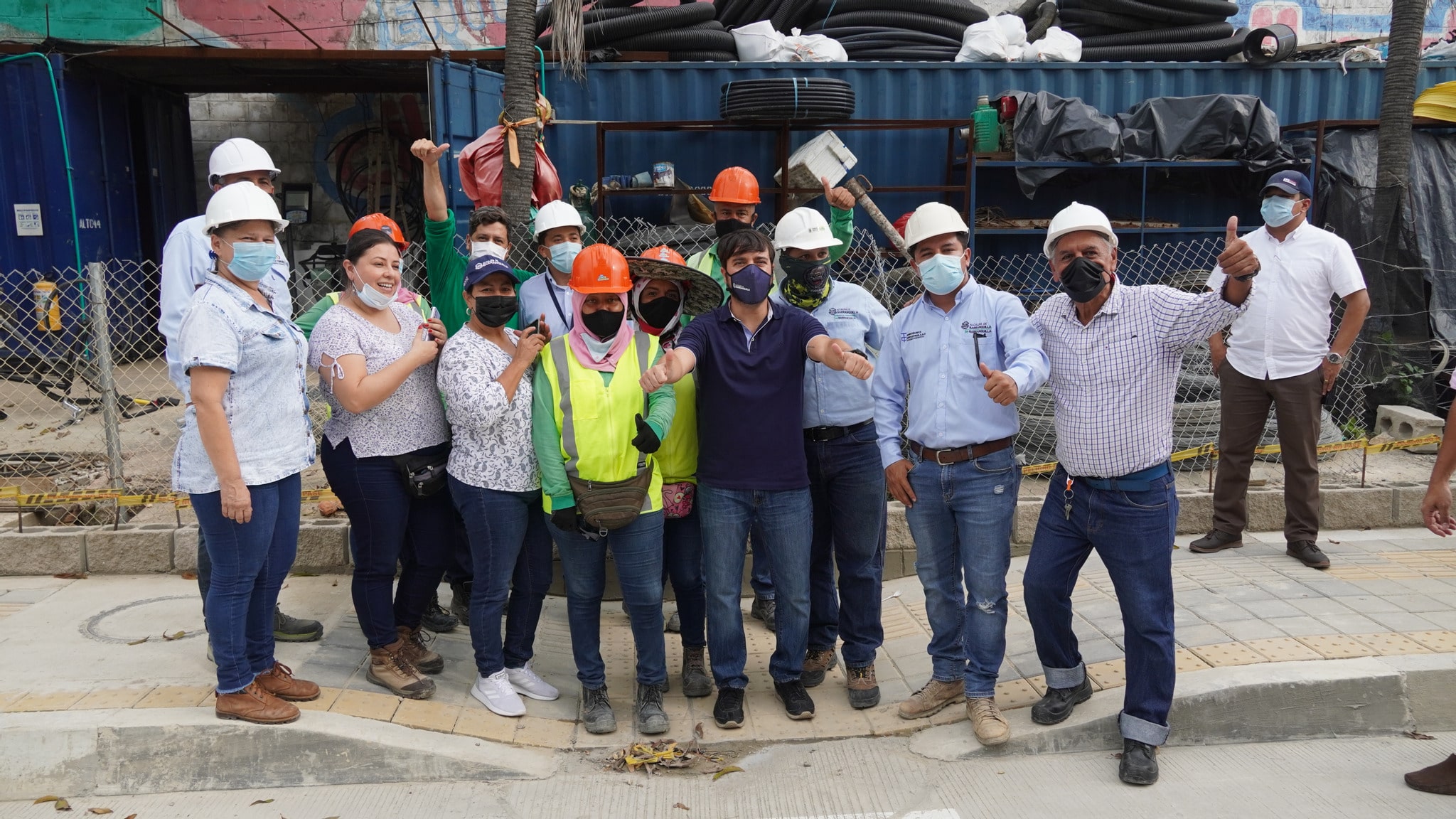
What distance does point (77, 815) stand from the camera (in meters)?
3.64

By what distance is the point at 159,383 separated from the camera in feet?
31.6

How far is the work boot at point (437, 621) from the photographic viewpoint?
5.13 metres

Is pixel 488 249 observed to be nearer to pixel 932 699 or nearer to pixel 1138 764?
pixel 932 699

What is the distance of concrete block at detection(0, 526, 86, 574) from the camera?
18.8 ft

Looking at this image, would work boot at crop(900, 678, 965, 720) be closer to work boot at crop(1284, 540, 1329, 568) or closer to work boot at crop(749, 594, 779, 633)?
work boot at crop(749, 594, 779, 633)

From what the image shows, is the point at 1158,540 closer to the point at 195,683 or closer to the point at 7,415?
the point at 195,683

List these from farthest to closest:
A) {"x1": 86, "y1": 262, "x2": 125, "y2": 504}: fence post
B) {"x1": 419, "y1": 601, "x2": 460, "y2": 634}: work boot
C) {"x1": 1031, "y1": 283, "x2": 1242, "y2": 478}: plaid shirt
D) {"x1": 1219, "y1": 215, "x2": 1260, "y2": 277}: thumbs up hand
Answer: {"x1": 86, "y1": 262, "x2": 125, "y2": 504}: fence post < {"x1": 419, "y1": 601, "x2": 460, "y2": 634}: work boot < {"x1": 1031, "y1": 283, "x2": 1242, "y2": 478}: plaid shirt < {"x1": 1219, "y1": 215, "x2": 1260, "y2": 277}: thumbs up hand

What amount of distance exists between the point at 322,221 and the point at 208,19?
8.82ft

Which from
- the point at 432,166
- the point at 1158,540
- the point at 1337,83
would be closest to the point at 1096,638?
the point at 1158,540

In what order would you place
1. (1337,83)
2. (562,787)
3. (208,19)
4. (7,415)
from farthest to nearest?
1. (208,19)
2. (1337,83)
3. (7,415)
4. (562,787)

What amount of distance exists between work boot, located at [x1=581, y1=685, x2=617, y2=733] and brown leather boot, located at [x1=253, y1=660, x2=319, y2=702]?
3.45ft

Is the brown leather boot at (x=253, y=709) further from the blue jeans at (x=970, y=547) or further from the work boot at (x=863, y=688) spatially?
the blue jeans at (x=970, y=547)

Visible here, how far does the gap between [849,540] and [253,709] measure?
2376 mm

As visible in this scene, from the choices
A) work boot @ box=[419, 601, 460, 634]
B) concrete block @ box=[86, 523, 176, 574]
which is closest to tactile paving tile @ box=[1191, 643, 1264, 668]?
work boot @ box=[419, 601, 460, 634]
